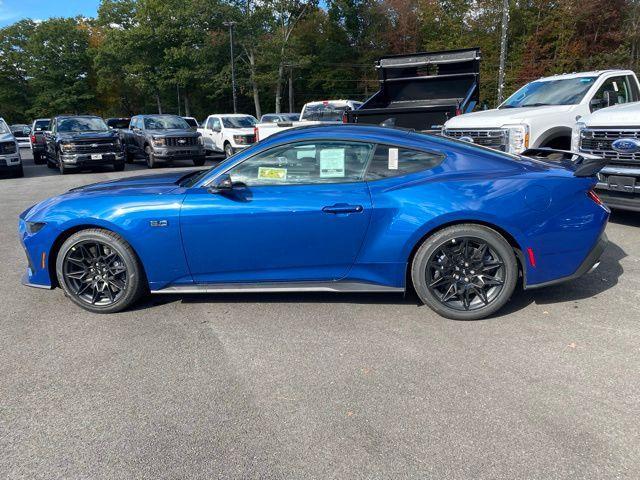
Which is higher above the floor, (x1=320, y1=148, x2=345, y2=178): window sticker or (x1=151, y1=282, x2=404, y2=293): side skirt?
(x1=320, y1=148, x2=345, y2=178): window sticker

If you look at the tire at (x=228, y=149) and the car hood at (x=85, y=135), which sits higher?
the car hood at (x=85, y=135)

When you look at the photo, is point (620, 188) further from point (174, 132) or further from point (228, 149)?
point (228, 149)

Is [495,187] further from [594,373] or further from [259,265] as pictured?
[259,265]

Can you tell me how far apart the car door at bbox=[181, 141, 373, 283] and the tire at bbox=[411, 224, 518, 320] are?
0.57 metres

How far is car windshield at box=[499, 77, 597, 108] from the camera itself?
8.52m

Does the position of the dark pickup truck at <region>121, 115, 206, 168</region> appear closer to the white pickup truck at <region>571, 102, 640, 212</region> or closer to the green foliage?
the white pickup truck at <region>571, 102, 640, 212</region>

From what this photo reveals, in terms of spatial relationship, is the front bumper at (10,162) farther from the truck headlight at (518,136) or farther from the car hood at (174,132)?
the truck headlight at (518,136)

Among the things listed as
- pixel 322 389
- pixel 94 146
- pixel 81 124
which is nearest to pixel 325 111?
pixel 94 146

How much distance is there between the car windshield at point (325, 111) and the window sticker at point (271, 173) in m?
12.9

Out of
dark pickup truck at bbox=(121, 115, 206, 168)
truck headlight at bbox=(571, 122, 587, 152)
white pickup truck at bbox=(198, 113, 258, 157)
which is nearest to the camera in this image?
truck headlight at bbox=(571, 122, 587, 152)

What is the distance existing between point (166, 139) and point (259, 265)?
1390 centimetres

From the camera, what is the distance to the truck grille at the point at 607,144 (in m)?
6.25

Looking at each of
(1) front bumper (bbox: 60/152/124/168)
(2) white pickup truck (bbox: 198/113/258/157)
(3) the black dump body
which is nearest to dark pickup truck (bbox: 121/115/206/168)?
(1) front bumper (bbox: 60/152/124/168)


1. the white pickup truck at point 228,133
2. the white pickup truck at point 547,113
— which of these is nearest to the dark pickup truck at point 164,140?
the white pickup truck at point 228,133
